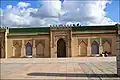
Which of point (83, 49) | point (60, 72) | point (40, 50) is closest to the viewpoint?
point (60, 72)

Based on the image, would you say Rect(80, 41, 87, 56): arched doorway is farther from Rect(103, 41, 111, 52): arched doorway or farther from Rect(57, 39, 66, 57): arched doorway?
Rect(103, 41, 111, 52): arched doorway

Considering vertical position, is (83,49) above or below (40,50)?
above

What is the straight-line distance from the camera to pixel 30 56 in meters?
38.7

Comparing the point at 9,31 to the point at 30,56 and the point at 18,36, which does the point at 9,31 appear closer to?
the point at 18,36

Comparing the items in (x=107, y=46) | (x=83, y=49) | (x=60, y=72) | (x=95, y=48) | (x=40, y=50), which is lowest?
(x=60, y=72)

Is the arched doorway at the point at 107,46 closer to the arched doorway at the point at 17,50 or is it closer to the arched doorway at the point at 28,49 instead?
the arched doorway at the point at 28,49

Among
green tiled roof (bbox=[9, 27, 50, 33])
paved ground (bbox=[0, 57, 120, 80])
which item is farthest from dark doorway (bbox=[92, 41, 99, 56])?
paved ground (bbox=[0, 57, 120, 80])

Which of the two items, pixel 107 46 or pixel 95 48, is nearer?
pixel 107 46

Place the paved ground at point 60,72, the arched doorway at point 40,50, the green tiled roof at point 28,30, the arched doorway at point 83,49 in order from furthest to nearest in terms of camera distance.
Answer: the green tiled roof at point 28,30, the arched doorway at point 40,50, the arched doorway at point 83,49, the paved ground at point 60,72

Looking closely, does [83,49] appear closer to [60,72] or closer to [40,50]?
[40,50]

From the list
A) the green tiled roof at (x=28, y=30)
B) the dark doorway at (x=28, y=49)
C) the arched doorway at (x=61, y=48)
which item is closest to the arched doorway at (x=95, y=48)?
the arched doorway at (x=61, y=48)

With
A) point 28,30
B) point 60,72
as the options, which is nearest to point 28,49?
point 28,30

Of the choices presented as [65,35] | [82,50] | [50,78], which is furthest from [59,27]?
[50,78]

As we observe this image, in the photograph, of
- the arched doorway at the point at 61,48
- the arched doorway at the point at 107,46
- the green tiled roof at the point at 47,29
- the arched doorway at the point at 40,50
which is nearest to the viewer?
the arched doorway at the point at 107,46
